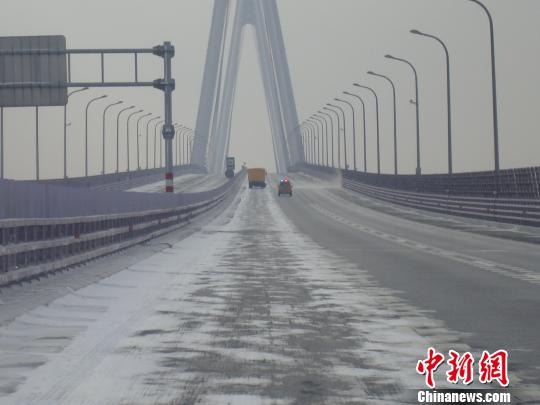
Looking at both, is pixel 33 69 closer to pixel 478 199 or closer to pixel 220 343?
pixel 478 199

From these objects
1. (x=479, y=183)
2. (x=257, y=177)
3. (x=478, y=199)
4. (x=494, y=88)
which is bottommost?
(x=478, y=199)

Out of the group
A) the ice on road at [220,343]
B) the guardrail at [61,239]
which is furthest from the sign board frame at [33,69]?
the ice on road at [220,343]

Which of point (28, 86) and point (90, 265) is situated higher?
point (28, 86)

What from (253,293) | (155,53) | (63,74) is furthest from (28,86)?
(253,293)

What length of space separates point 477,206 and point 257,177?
245 feet

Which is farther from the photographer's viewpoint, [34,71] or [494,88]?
[494,88]

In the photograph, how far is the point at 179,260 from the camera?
23.3 metres

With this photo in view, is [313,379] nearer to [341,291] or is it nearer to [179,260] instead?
[341,291]

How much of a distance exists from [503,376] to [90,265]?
1403 cm

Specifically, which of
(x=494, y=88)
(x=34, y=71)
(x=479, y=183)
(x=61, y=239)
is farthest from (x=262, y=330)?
(x=479, y=183)

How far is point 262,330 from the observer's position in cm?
1080

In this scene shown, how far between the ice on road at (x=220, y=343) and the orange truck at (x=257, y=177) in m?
104

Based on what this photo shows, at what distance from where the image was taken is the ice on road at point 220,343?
295 inches

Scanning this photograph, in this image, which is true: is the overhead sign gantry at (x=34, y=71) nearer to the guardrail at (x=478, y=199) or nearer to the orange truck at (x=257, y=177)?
the guardrail at (x=478, y=199)
